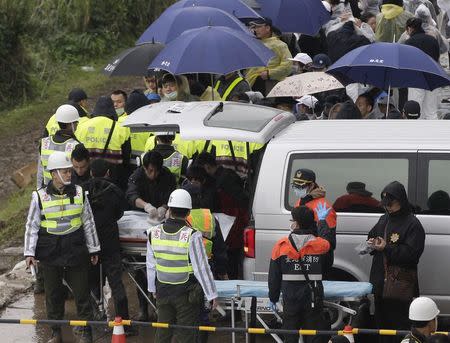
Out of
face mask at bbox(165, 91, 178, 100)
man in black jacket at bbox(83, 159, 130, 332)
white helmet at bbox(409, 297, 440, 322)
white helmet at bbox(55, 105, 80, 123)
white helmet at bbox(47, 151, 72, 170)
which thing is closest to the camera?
white helmet at bbox(409, 297, 440, 322)

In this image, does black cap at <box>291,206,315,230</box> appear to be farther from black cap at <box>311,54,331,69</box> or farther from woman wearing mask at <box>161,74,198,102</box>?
black cap at <box>311,54,331,69</box>

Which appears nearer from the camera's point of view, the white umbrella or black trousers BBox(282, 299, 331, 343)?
black trousers BBox(282, 299, 331, 343)

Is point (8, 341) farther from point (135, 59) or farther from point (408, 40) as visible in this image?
point (408, 40)

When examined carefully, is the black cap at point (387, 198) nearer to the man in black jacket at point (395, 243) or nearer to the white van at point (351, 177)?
the man in black jacket at point (395, 243)

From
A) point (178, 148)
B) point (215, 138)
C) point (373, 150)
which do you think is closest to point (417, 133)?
point (373, 150)

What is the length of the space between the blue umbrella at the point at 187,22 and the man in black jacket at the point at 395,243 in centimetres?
543

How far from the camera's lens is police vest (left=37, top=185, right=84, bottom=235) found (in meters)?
10.6

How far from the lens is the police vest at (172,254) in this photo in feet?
31.9

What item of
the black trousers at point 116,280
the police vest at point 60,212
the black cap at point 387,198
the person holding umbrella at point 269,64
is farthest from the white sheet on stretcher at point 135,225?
the person holding umbrella at point 269,64

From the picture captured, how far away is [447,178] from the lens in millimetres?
10297

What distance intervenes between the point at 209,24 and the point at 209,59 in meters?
1.07

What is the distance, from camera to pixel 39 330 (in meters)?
11.6

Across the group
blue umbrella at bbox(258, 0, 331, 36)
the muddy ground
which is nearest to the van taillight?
blue umbrella at bbox(258, 0, 331, 36)

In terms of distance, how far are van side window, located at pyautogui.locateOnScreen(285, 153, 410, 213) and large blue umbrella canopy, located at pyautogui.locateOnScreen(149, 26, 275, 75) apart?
9.26ft
